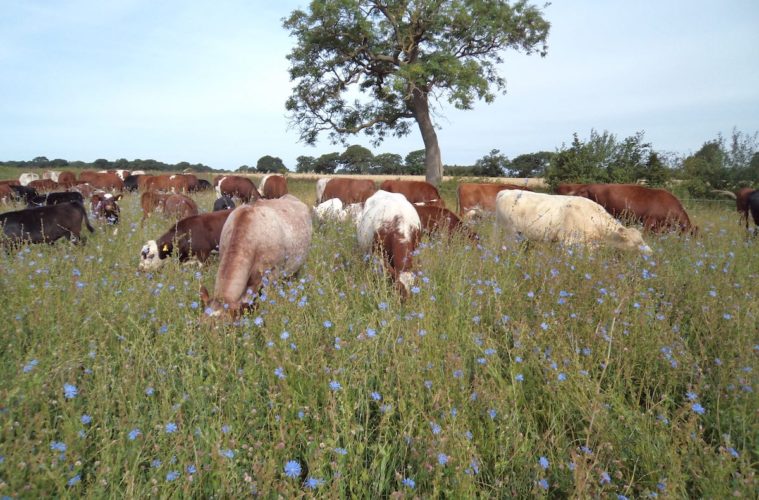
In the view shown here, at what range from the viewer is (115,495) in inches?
77.2

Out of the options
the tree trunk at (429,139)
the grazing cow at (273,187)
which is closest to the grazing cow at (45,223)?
the grazing cow at (273,187)

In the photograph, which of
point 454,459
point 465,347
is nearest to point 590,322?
point 465,347

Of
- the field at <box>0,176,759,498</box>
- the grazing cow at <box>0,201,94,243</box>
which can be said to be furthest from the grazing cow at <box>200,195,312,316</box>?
the grazing cow at <box>0,201,94,243</box>

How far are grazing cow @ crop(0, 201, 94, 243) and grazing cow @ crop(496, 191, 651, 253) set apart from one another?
8276 mm

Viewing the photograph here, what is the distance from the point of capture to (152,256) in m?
6.58

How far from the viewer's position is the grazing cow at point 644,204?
9.59m

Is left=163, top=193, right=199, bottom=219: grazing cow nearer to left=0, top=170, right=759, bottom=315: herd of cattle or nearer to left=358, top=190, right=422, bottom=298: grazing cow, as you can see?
left=0, top=170, right=759, bottom=315: herd of cattle

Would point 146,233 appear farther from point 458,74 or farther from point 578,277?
point 458,74

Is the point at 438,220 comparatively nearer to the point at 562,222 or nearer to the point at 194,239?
the point at 562,222

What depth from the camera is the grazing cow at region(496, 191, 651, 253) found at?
6508 mm

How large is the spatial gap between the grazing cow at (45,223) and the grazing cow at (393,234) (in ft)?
17.9

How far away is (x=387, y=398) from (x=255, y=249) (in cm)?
277

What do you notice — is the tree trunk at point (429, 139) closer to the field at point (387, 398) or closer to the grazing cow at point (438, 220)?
the grazing cow at point (438, 220)

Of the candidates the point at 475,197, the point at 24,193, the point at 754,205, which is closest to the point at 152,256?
the point at 475,197
